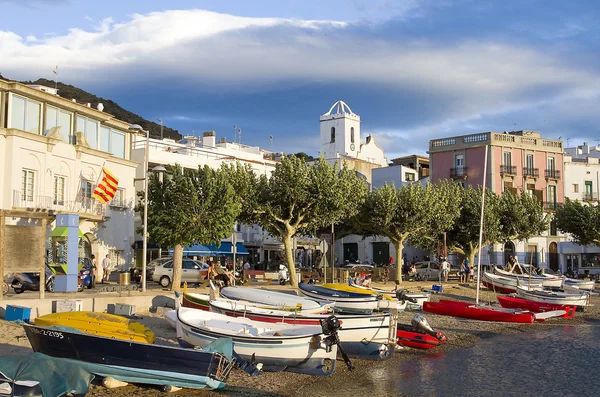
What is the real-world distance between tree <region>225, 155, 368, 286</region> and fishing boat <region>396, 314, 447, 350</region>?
12.4 metres

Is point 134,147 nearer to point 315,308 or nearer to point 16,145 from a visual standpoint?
point 16,145

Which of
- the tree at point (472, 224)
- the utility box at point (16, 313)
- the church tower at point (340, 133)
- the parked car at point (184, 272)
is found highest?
the church tower at point (340, 133)

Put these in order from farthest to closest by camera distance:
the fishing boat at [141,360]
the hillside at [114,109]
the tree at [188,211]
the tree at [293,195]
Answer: the hillside at [114,109] → the tree at [293,195] → the tree at [188,211] → the fishing boat at [141,360]

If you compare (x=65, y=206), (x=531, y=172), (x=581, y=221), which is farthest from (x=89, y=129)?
(x=531, y=172)

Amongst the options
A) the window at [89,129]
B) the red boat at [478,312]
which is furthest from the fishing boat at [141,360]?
the window at [89,129]

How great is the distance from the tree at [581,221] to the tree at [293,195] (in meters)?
27.6

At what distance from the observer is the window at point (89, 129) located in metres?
40.0

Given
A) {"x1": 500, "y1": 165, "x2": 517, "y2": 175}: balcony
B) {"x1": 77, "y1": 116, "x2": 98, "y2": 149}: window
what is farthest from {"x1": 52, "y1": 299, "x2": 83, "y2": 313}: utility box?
{"x1": 500, "y1": 165, "x2": 517, "y2": 175}: balcony

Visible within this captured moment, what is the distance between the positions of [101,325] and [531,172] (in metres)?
55.8

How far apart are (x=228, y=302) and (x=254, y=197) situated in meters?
13.3

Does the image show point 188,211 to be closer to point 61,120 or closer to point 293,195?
point 293,195

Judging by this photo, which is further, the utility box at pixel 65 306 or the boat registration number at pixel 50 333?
the utility box at pixel 65 306

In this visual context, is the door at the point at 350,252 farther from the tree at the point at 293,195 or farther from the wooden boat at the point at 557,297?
the tree at the point at 293,195

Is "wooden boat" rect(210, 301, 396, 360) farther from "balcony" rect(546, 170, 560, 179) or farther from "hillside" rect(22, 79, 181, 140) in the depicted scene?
"hillside" rect(22, 79, 181, 140)
